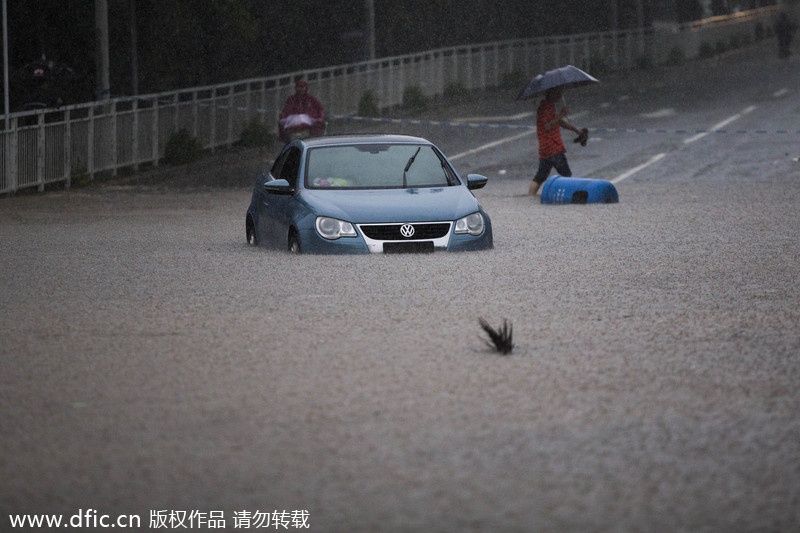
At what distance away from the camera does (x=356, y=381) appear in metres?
7.60

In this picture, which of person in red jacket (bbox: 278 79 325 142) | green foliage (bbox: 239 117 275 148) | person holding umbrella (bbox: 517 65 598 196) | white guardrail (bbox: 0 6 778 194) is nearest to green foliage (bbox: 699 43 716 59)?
white guardrail (bbox: 0 6 778 194)

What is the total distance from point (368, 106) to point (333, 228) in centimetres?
2729

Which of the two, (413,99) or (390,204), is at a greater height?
(413,99)

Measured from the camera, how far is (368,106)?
41.1m

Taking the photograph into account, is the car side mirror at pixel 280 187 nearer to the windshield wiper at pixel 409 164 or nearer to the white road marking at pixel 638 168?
the windshield wiper at pixel 409 164

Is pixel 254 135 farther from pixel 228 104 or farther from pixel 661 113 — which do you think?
pixel 661 113

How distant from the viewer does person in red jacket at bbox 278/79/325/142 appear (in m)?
26.5

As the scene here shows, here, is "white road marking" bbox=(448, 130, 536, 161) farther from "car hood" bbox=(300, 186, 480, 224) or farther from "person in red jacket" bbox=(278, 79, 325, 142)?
"car hood" bbox=(300, 186, 480, 224)

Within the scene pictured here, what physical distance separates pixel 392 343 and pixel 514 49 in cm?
4474

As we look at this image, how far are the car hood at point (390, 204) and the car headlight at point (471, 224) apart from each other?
2.0 inches

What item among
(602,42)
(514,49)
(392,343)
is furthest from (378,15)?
(392,343)

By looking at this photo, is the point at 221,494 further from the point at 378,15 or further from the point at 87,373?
the point at 378,15

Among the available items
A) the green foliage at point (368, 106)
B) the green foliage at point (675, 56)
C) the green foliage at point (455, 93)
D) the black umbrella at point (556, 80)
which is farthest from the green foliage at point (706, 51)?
the black umbrella at point (556, 80)

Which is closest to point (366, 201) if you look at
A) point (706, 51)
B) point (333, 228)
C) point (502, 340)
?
point (333, 228)
